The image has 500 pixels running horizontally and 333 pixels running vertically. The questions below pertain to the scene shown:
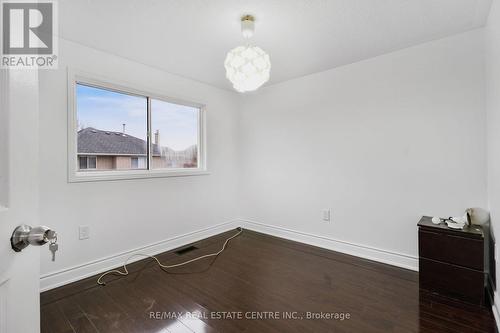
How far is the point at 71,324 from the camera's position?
1706 millimetres

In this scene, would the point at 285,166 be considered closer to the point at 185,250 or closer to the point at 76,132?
the point at 185,250

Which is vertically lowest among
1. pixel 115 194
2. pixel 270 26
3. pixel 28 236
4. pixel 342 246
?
pixel 342 246

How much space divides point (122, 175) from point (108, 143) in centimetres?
39

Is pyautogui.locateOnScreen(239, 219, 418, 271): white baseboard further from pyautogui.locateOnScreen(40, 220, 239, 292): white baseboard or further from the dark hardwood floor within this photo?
pyautogui.locateOnScreen(40, 220, 239, 292): white baseboard

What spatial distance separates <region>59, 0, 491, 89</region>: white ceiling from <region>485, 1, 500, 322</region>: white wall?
0.74ft

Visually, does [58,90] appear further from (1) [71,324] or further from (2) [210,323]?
(2) [210,323]

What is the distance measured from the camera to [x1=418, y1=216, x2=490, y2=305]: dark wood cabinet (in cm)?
188

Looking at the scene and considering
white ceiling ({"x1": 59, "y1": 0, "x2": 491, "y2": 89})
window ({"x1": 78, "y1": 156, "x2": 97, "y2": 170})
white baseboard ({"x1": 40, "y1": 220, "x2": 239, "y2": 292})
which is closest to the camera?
white ceiling ({"x1": 59, "y1": 0, "x2": 491, "y2": 89})

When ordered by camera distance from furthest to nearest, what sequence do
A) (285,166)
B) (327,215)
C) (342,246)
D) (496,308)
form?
1. (285,166)
2. (327,215)
3. (342,246)
4. (496,308)

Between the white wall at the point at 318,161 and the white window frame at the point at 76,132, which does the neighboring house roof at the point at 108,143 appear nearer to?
the white window frame at the point at 76,132

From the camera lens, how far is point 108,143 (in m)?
2.69

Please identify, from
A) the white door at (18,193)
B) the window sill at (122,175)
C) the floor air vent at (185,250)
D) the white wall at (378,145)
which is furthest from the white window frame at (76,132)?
the white door at (18,193)

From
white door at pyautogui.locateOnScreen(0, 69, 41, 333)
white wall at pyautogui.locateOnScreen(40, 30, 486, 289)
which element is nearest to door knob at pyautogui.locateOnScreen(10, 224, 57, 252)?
white door at pyautogui.locateOnScreen(0, 69, 41, 333)

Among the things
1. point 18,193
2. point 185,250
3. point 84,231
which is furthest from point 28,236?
point 185,250
